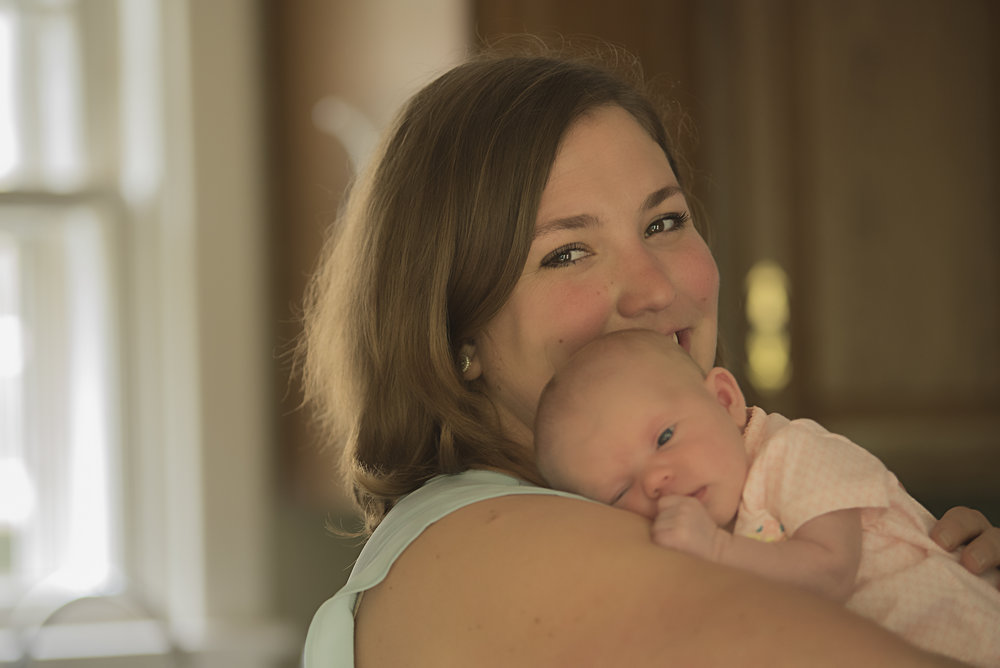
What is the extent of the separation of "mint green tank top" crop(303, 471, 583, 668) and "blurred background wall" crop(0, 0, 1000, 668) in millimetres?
1671

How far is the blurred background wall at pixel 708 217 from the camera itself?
2.71 metres

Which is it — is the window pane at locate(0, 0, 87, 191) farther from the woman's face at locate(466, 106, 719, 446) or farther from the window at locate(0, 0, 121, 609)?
the woman's face at locate(466, 106, 719, 446)

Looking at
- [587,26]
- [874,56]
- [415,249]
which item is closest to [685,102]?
[587,26]

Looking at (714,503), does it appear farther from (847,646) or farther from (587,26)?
(587,26)

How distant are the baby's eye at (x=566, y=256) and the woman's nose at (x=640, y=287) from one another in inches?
1.8

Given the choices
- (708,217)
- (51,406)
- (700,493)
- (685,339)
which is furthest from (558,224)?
(51,406)

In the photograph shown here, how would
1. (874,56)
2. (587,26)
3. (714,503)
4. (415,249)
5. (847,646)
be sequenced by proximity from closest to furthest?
(847,646) < (714,503) < (415,249) < (587,26) < (874,56)

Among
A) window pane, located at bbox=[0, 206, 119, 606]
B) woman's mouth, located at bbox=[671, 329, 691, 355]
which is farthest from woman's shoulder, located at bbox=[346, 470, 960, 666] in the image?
window pane, located at bbox=[0, 206, 119, 606]

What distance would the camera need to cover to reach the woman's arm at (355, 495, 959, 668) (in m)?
0.78

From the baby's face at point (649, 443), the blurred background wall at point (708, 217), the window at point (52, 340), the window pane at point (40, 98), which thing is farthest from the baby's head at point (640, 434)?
the window pane at point (40, 98)

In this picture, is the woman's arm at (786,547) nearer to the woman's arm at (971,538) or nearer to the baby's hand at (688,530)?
the baby's hand at (688,530)

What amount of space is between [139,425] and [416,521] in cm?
208

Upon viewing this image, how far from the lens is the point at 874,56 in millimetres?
2760

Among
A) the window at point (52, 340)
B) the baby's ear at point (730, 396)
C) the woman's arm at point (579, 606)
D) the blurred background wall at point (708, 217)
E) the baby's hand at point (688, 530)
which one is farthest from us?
the window at point (52, 340)
